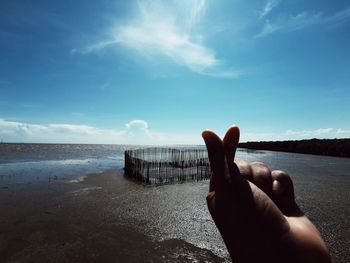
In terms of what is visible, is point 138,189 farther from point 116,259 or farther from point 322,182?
point 322,182

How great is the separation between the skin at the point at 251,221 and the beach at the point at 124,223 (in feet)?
17.7

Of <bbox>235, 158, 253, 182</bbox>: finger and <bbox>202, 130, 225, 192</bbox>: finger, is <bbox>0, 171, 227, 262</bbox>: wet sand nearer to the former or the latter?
<bbox>235, 158, 253, 182</bbox>: finger

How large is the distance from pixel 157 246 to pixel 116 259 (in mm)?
1125

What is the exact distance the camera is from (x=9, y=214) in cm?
923

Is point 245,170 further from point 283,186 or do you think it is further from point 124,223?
point 124,223

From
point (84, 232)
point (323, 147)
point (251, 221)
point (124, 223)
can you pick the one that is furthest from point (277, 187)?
point (323, 147)

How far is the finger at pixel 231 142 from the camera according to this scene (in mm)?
900

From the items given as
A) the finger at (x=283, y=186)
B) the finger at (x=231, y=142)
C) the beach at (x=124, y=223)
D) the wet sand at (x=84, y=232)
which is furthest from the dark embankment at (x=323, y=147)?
the finger at (x=231, y=142)

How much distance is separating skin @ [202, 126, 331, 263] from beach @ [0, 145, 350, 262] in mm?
5388

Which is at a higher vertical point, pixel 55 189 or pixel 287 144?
pixel 287 144

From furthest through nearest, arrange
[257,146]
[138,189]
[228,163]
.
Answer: [257,146] → [138,189] → [228,163]

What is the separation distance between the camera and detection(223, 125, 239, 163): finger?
2.95 feet

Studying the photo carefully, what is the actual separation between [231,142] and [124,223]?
7.97 m

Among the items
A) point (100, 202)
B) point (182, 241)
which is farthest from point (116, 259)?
point (100, 202)
